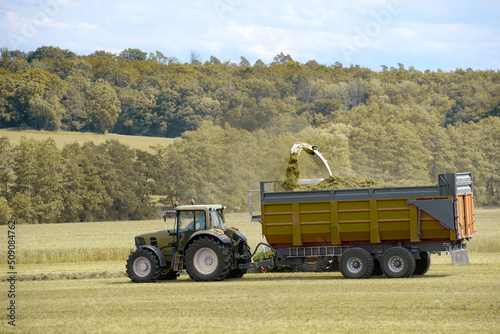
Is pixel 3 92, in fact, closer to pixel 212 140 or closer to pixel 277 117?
pixel 212 140

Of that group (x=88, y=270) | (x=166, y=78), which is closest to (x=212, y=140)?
(x=166, y=78)

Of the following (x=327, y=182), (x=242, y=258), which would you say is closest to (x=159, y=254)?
(x=242, y=258)

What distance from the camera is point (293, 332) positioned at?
10.7 meters

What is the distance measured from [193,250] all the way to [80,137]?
278 feet

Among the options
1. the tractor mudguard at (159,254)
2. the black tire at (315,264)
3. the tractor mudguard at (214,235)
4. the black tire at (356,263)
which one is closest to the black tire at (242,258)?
the tractor mudguard at (214,235)

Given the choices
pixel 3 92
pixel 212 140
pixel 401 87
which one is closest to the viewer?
pixel 212 140

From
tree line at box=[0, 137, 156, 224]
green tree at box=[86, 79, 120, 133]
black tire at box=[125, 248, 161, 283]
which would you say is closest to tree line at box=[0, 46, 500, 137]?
green tree at box=[86, 79, 120, 133]

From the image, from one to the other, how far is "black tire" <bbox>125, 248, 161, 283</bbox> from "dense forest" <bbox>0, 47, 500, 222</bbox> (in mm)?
18673

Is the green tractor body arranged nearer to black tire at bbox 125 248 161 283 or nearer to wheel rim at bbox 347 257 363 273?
black tire at bbox 125 248 161 283

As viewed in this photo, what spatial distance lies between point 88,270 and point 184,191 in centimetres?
5108

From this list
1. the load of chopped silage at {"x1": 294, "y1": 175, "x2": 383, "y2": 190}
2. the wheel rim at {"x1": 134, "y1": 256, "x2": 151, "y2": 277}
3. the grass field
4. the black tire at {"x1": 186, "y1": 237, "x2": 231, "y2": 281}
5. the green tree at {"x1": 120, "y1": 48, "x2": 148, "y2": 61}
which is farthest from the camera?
the green tree at {"x1": 120, "y1": 48, "x2": 148, "y2": 61}

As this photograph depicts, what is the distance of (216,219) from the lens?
1861 centimetres

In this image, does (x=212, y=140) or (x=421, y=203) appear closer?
(x=421, y=203)

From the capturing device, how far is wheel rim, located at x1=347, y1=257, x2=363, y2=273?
1736cm
